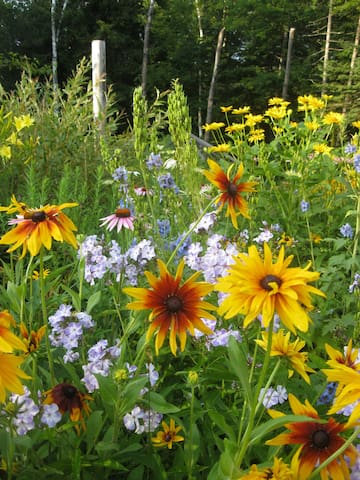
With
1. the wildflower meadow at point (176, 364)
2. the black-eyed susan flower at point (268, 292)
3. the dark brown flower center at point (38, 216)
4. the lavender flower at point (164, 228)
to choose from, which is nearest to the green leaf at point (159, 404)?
the wildflower meadow at point (176, 364)

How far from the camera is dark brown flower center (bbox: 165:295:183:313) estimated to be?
2.82ft

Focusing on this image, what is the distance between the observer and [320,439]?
0.82 meters

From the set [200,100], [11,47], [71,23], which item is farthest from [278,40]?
[11,47]

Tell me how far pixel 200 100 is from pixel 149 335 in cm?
1978

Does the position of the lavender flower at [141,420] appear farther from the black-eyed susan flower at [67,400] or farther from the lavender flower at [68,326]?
the lavender flower at [68,326]

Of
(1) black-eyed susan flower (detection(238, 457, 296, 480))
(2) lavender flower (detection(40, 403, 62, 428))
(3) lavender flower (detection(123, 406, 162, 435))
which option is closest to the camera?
(1) black-eyed susan flower (detection(238, 457, 296, 480))

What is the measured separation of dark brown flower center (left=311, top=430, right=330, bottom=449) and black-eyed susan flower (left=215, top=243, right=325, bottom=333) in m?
0.23

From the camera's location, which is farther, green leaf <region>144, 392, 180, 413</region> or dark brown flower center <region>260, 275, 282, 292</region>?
green leaf <region>144, 392, 180, 413</region>

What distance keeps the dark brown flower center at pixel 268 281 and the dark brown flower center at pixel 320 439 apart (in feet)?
0.96

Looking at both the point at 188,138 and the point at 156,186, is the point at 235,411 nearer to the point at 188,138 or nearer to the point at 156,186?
the point at 156,186

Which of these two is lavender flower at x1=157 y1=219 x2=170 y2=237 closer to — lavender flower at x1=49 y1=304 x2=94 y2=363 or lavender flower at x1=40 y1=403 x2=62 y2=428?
lavender flower at x1=49 y1=304 x2=94 y2=363

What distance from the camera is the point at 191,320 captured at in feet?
2.81

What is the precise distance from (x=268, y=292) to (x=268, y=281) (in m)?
0.02

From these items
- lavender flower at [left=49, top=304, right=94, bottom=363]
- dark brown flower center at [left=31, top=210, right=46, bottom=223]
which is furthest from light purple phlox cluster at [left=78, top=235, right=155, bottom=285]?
dark brown flower center at [left=31, top=210, right=46, bottom=223]
